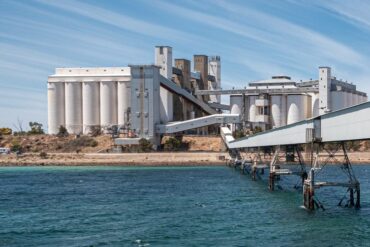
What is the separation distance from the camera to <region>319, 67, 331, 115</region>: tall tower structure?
618ft

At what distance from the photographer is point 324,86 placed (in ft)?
623

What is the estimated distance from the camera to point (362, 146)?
18900cm

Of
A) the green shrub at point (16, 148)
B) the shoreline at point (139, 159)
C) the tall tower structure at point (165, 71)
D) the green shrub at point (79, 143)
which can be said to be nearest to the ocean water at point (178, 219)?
the shoreline at point (139, 159)

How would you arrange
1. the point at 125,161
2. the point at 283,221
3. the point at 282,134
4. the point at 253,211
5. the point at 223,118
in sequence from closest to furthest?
the point at 283,221 < the point at 253,211 < the point at 282,134 < the point at 125,161 < the point at 223,118

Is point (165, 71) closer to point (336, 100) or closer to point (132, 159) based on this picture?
point (132, 159)

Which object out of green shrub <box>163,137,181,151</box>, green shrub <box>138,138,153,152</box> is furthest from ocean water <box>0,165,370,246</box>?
green shrub <box>163,137,181,151</box>

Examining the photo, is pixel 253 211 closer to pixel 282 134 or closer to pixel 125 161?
pixel 282 134

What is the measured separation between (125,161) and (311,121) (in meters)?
118

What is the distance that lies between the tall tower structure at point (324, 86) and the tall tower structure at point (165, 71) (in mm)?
44047

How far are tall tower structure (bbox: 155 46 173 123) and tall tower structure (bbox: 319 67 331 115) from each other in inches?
1734

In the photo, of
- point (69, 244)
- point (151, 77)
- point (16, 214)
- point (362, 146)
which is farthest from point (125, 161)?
point (69, 244)

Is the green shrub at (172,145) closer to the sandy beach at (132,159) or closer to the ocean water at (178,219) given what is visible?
the sandy beach at (132,159)

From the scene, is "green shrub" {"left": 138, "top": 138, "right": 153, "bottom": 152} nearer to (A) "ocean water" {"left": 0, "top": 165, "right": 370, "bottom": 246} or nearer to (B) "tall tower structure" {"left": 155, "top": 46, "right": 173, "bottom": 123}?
(B) "tall tower structure" {"left": 155, "top": 46, "right": 173, "bottom": 123}

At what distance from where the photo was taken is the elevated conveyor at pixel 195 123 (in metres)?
183
